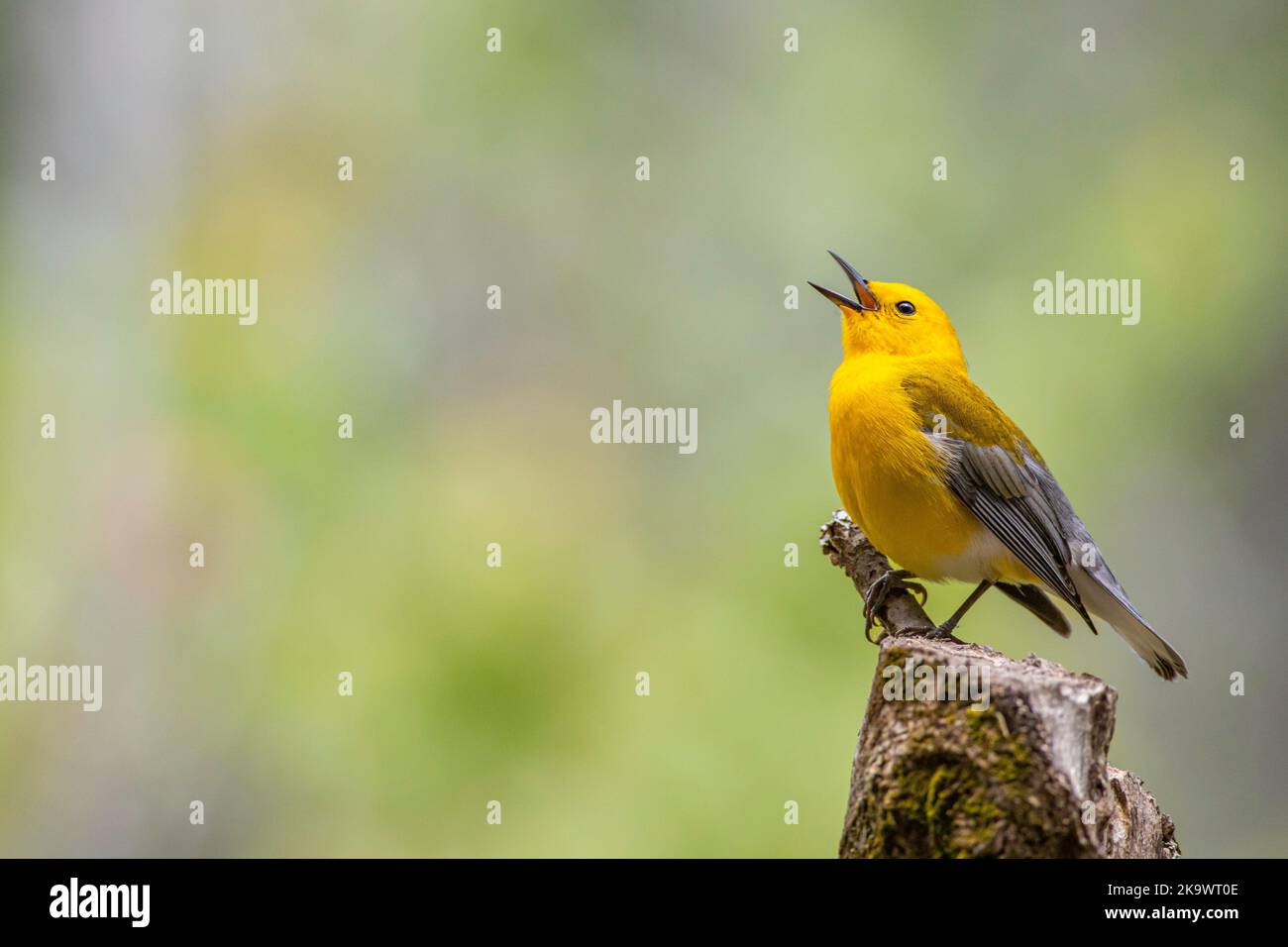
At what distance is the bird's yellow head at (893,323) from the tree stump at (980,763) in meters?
2.48

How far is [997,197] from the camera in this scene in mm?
10461

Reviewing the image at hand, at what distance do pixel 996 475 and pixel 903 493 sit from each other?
0.49 metres

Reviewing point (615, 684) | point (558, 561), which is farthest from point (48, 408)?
point (615, 684)

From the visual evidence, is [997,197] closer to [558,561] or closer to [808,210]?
[808,210]

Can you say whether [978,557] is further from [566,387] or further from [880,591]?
[566,387]

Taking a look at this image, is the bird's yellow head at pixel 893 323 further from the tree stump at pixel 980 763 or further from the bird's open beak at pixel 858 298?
the tree stump at pixel 980 763

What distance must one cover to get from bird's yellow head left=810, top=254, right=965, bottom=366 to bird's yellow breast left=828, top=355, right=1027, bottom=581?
0.48 meters

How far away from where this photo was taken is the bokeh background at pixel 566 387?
9.17m

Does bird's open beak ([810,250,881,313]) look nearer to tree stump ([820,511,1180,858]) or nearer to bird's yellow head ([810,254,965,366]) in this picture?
Result: bird's yellow head ([810,254,965,366])

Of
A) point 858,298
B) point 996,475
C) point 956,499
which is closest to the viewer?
point 956,499

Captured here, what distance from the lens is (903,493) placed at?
4910mm

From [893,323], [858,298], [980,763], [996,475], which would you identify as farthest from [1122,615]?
[980,763]

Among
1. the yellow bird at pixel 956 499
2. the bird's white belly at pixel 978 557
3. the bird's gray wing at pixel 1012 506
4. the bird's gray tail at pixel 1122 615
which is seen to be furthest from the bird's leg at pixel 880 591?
the bird's gray tail at pixel 1122 615
